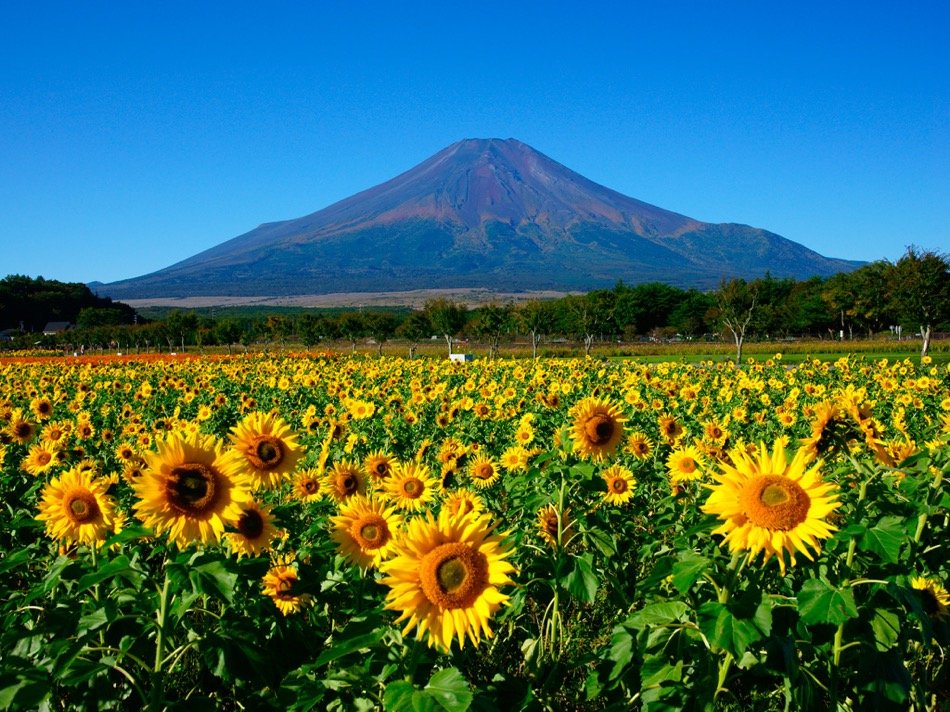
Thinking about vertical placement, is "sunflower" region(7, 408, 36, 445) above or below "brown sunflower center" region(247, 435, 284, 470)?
below

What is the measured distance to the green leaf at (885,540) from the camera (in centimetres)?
274

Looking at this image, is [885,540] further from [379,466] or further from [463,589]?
[379,466]

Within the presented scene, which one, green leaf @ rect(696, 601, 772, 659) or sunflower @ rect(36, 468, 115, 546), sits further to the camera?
sunflower @ rect(36, 468, 115, 546)

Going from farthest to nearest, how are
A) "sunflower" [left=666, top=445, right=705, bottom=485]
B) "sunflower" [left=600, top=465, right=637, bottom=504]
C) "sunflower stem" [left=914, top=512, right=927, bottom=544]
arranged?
"sunflower" [left=666, top=445, right=705, bottom=485] < "sunflower" [left=600, top=465, right=637, bottom=504] < "sunflower stem" [left=914, top=512, right=927, bottom=544]

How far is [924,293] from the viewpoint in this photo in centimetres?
3788

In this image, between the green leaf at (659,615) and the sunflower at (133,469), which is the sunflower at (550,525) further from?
the sunflower at (133,469)

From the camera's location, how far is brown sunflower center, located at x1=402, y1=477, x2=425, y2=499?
13.3 feet

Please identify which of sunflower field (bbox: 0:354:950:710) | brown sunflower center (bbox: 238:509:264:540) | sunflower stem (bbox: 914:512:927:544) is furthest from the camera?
sunflower stem (bbox: 914:512:927:544)

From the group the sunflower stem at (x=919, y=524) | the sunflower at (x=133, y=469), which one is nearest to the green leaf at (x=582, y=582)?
the sunflower stem at (x=919, y=524)

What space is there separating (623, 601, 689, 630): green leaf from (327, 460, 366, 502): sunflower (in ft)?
5.61

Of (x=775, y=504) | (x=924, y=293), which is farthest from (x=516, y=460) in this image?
(x=924, y=293)

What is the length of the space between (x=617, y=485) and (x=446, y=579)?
3545 mm

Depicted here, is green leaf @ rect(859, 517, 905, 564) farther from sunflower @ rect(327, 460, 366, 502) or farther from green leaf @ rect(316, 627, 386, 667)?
sunflower @ rect(327, 460, 366, 502)

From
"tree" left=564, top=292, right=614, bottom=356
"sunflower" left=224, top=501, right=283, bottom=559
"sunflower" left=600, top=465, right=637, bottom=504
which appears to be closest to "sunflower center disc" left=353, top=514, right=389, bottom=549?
"sunflower" left=224, top=501, right=283, bottom=559
